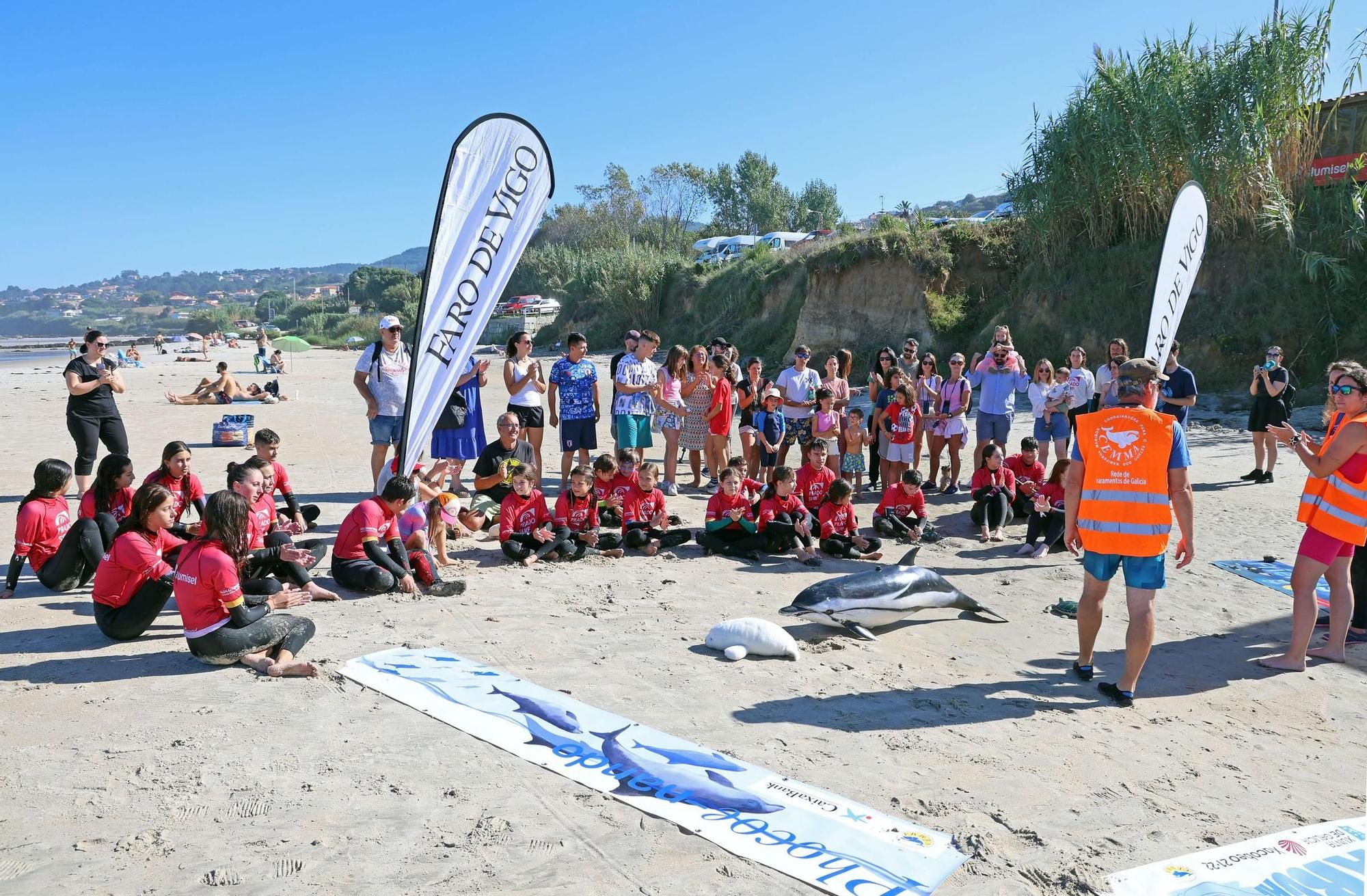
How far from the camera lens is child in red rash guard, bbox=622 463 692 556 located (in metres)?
8.05

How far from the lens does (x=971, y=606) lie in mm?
6578

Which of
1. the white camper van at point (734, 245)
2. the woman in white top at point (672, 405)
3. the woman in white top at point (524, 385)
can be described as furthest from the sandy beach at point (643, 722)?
the white camper van at point (734, 245)

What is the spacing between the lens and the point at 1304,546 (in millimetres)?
5617

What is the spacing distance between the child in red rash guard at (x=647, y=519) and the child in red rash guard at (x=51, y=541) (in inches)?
158

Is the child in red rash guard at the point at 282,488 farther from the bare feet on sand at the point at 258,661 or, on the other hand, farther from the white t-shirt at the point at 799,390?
the white t-shirt at the point at 799,390

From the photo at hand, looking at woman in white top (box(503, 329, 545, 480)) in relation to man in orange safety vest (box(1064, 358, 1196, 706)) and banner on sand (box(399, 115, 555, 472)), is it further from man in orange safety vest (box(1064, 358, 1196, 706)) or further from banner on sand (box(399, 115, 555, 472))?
man in orange safety vest (box(1064, 358, 1196, 706))

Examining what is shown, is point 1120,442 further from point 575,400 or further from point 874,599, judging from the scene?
point 575,400

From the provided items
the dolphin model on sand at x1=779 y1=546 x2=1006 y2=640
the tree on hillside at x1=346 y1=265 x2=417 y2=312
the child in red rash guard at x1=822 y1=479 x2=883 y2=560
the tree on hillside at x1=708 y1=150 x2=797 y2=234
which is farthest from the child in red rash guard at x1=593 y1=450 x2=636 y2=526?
the tree on hillside at x1=346 y1=265 x2=417 y2=312

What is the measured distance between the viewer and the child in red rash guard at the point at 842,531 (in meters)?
8.01

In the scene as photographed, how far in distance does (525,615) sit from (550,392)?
383 cm

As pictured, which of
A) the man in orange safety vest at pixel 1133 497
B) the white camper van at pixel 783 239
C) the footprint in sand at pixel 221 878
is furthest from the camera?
the white camper van at pixel 783 239

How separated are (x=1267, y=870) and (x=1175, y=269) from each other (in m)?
5.91

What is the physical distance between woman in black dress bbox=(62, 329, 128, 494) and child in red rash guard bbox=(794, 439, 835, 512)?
6.45 meters

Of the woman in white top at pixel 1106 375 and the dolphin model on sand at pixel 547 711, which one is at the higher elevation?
the woman in white top at pixel 1106 375
